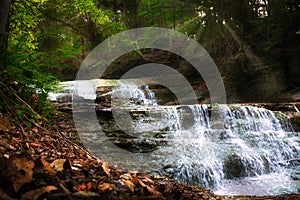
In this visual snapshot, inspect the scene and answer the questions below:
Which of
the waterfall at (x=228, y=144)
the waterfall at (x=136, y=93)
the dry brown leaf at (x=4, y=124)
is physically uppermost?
the waterfall at (x=136, y=93)

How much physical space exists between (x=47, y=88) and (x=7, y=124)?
4.25 ft

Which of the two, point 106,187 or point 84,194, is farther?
point 106,187

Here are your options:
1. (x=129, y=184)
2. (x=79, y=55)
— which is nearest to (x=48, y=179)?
(x=129, y=184)

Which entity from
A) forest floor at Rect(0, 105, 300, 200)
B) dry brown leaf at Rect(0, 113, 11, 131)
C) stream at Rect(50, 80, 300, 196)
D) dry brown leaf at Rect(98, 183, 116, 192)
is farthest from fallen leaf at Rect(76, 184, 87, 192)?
stream at Rect(50, 80, 300, 196)

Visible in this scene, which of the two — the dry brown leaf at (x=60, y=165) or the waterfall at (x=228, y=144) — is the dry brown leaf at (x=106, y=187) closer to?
the dry brown leaf at (x=60, y=165)

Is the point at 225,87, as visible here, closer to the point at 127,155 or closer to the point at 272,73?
the point at 272,73

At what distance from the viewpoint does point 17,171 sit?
150 centimetres

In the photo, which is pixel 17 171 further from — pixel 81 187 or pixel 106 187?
pixel 106 187

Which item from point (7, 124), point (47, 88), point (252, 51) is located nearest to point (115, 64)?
point (252, 51)

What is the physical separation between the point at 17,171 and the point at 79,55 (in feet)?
19.8

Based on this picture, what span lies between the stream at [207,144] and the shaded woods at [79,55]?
1.43 metres

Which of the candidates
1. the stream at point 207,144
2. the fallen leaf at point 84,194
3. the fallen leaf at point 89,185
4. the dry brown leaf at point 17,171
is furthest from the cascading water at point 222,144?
the dry brown leaf at point 17,171

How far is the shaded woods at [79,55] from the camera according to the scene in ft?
5.81

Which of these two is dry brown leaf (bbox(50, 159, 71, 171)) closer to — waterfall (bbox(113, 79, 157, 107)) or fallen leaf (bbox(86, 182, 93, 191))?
fallen leaf (bbox(86, 182, 93, 191))
